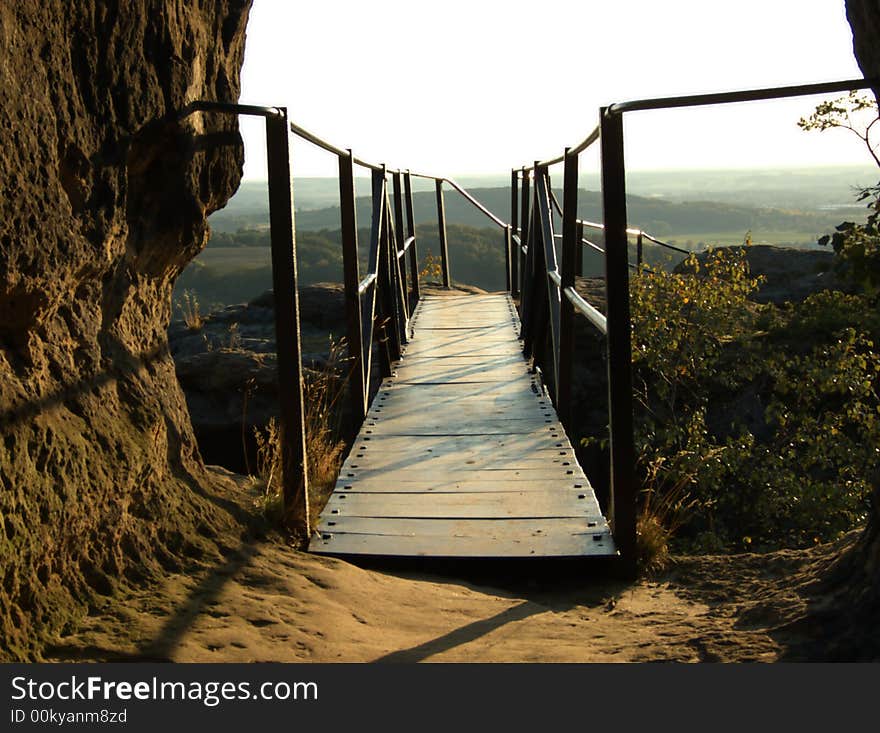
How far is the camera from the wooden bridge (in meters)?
3.64

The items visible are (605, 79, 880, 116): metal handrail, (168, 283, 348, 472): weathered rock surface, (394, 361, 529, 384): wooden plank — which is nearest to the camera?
(605, 79, 880, 116): metal handrail

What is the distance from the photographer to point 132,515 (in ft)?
10.2

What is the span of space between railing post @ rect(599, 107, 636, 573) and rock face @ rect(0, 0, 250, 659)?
1.38 m

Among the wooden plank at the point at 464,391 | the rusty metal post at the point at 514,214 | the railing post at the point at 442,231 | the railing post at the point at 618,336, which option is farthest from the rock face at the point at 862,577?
the railing post at the point at 442,231

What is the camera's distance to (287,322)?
3.75m

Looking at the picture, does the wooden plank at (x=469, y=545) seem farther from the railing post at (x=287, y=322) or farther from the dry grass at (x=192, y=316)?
the dry grass at (x=192, y=316)

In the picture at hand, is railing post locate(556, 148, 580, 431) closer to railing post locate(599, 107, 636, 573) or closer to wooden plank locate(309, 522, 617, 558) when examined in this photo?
railing post locate(599, 107, 636, 573)

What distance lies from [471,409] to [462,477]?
4.48ft

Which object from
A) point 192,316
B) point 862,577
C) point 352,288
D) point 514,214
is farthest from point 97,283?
point 514,214

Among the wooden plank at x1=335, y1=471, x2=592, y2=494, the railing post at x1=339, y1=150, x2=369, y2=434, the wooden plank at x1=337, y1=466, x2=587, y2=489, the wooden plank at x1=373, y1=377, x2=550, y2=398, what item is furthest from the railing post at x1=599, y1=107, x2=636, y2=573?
the wooden plank at x1=373, y1=377, x2=550, y2=398

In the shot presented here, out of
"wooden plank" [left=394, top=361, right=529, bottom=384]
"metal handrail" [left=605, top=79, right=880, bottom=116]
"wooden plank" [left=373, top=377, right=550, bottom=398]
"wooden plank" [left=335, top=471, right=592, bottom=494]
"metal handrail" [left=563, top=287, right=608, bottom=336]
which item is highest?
"metal handrail" [left=605, top=79, right=880, bottom=116]

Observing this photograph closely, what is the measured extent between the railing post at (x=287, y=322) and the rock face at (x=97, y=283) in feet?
0.79

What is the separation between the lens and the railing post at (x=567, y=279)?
4758mm

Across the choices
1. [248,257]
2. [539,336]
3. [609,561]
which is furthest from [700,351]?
[248,257]
